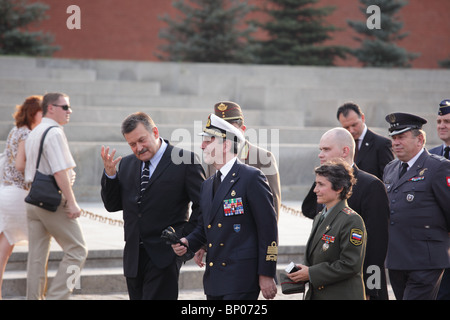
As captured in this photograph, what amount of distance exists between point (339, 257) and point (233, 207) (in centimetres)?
73

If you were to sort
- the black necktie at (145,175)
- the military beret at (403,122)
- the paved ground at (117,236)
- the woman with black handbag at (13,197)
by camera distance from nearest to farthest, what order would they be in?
the black necktie at (145,175) < the military beret at (403,122) < the woman with black handbag at (13,197) < the paved ground at (117,236)

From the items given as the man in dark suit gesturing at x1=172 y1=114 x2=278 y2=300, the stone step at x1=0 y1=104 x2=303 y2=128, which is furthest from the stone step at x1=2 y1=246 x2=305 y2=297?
the stone step at x1=0 y1=104 x2=303 y2=128

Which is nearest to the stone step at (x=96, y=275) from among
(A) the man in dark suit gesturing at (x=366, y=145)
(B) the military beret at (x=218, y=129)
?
(A) the man in dark suit gesturing at (x=366, y=145)

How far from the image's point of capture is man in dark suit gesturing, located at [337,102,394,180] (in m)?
6.53

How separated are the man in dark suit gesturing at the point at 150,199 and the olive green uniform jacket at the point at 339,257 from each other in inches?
41.5

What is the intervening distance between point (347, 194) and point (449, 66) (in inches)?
723

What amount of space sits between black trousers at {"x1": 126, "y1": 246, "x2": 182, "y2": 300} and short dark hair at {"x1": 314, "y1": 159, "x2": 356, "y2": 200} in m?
1.27

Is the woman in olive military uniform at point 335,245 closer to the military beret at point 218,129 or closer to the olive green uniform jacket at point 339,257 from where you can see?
the olive green uniform jacket at point 339,257

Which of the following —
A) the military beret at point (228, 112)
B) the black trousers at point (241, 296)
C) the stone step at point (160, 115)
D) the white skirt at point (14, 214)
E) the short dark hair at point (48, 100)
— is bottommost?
the black trousers at point (241, 296)

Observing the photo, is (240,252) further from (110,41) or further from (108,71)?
(110,41)

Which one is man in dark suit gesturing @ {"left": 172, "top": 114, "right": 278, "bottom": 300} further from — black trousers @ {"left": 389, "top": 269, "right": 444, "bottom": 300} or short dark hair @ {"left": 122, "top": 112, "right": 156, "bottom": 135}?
black trousers @ {"left": 389, "top": 269, "right": 444, "bottom": 300}

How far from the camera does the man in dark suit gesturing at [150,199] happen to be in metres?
4.63
